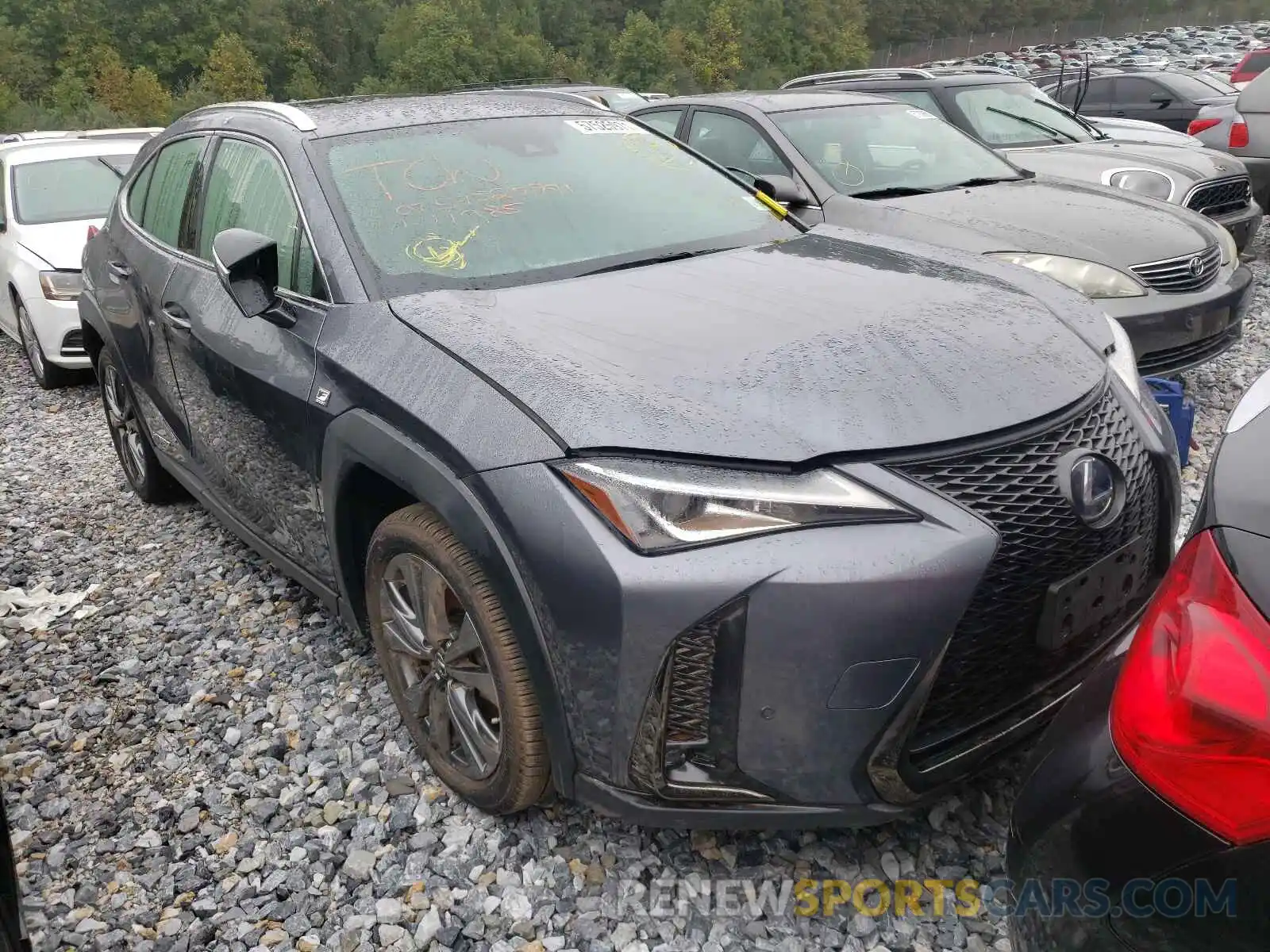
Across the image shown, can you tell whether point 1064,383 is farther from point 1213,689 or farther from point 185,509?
point 185,509

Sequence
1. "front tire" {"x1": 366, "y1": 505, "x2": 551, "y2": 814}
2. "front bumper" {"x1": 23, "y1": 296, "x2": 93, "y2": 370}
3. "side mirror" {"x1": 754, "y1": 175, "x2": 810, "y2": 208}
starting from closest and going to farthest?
"front tire" {"x1": 366, "y1": 505, "x2": 551, "y2": 814} < "side mirror" {"x1": 754, "y1": 175, "x2": 810, "y2": 208} < "front bumper" {"x1": 23, "y1": 296, "x2": 93, "y2": 370}

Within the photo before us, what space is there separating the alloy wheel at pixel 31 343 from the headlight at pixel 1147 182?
7286 millimetres

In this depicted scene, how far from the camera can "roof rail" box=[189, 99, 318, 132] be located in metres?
3.12

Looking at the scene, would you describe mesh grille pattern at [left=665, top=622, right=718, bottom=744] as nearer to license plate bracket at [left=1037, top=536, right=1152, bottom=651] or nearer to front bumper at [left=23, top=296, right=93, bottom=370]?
license plate bracket at [left=1037, top=536, right=1152, bottom=651]

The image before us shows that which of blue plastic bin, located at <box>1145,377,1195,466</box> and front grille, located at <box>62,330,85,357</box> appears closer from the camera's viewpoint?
blue plastic bin, located at <box>1145,377,1195,466</box>

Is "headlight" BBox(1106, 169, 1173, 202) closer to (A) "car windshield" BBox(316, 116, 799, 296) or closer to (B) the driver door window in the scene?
(B) the driver door window

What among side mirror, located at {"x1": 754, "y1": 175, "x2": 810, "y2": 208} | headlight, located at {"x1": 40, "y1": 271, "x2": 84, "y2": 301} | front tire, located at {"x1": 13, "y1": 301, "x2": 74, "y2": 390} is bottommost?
front tire, located at {"x1": 13, "y1": 301, "x2": 74, "y2": 390}

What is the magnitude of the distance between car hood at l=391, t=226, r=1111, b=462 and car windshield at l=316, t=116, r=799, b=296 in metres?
0.16

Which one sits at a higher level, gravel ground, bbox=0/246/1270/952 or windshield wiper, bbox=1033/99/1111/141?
windshield wiper, bbox=1033/99/1111/141

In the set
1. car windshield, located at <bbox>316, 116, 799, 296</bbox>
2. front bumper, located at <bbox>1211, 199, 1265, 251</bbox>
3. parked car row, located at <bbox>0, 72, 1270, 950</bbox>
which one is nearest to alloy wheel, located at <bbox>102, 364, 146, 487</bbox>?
parked car row, located at <bbox>0, 72, 1270, 950</bbox>

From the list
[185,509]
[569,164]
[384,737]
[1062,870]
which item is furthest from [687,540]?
[185,509]

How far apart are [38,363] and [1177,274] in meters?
6.95

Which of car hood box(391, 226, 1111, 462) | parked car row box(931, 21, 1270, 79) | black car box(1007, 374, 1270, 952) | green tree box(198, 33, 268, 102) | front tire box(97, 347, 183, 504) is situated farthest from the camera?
green tree box(198, 33, 268, 102)

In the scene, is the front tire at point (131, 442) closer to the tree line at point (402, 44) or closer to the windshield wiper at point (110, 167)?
the windshield wiper at point (110, 167)
